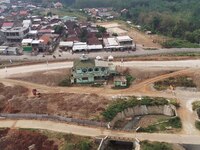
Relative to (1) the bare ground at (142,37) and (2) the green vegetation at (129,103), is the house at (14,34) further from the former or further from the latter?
(2) the green vegetation at (129,103)

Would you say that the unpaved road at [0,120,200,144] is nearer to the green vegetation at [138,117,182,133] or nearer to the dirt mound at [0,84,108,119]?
the green vegetation at [138,117,182,133]

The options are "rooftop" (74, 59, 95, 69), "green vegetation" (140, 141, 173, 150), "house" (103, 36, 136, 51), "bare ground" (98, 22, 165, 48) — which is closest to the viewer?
"green vegetation" (140, 141, 173, 150)

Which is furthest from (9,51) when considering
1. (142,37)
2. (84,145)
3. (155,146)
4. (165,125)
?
A: (155,146)

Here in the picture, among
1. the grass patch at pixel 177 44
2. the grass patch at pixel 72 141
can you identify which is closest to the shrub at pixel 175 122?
the grass patch at pixel 72 141

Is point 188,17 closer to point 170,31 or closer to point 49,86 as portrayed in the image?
point 170,31

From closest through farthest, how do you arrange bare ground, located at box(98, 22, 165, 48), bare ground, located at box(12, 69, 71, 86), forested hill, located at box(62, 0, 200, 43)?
1. bare ground, located at box(12, 69, 71, 86)
2. bare ground, located at box(98, 22, 165, 48)
3. forested hill, located at box(62, 0, 200, 43)

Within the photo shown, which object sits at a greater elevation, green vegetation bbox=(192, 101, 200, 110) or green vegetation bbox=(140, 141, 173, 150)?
green vegetation bbox=(192, 101, 200, 110)

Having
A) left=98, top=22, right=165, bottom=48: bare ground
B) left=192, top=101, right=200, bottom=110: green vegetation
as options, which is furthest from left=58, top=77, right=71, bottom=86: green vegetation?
left=98, top=22, right=165, bottom=48: bare ground

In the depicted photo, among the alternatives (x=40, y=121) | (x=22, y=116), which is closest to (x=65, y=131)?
(x=40, y=121)

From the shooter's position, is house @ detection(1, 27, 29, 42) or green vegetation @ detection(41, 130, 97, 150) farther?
house @ detection(1, 27, 29, 42)
